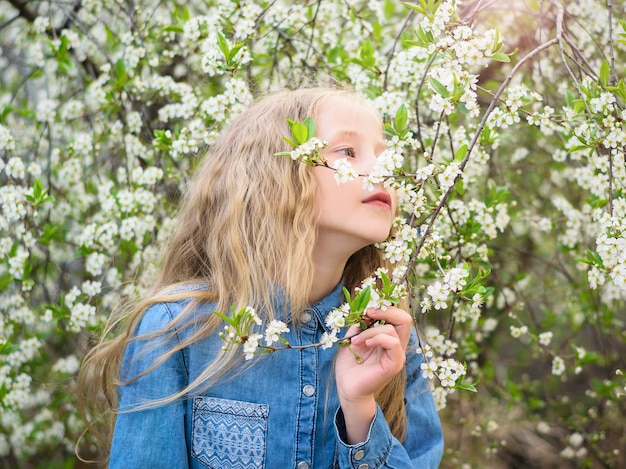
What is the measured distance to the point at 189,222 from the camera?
1.68 metres

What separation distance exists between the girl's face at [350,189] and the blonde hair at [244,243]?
1.4 inches

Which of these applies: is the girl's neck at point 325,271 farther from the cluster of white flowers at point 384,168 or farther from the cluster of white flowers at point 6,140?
the cluster of white flowers at point 6,140

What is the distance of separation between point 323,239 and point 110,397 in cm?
68

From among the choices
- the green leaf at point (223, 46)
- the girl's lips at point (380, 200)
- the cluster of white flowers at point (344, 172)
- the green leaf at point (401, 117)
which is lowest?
the girl's lips at point (380, 200)

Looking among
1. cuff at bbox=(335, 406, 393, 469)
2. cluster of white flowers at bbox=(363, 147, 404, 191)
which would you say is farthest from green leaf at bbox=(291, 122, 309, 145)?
cuff at bbox=(335, 406, 393, 469)

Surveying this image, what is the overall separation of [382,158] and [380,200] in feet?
0.63

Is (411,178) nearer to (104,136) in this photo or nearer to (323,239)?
(323,239)

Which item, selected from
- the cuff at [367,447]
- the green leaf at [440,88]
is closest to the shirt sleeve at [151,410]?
the cuff at [367,447]

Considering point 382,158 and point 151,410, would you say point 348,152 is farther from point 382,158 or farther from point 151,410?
point 151,410

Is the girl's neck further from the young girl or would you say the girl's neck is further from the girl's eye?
the girl's eye

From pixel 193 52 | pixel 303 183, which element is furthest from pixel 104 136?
pixel 303 183

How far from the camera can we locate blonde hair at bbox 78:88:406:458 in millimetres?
1464

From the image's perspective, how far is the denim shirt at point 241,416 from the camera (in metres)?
1.39

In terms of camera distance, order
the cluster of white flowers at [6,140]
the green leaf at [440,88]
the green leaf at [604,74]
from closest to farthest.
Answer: the green leaf at [440,88]
the green leaf at [604,74]
the cluster of white flowers at [6,140]
